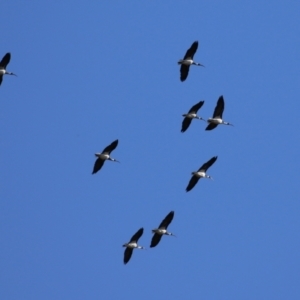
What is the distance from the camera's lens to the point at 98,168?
5188 centimetres

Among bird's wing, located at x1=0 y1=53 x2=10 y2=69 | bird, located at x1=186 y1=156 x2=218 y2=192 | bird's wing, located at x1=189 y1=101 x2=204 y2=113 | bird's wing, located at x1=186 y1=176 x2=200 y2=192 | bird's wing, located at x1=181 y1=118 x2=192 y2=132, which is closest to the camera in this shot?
bird's wing, located at x1=0 y1=53 x2=10 y2=69

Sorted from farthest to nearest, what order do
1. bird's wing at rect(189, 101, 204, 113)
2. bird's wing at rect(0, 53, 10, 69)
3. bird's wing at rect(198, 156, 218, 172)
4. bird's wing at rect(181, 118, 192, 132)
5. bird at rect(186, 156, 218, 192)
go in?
bird's wing at rect(198, 156, 218, 172), bird at rect(186, 156, 218, 192), bird's wing at rect(189, 101, 204, 113), bird's wing at rect(181, 118, 192, 132), bird's wing at rect(0, 53, 10, 69)

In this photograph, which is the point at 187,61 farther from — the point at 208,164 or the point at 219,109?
the point at 208,164

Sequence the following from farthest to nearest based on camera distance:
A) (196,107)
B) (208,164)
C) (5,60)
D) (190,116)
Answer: (208,164) → (196,107) → (190,116) → (5,60)

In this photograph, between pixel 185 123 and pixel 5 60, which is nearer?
pixel 5 60

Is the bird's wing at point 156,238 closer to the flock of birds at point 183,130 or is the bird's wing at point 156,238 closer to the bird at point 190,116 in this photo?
the flock of birds at point 183,130

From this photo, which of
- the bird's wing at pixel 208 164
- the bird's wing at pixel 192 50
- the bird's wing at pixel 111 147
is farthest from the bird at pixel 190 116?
the bird's wing at pixel 111 147

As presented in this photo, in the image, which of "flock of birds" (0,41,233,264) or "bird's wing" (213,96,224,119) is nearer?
"flock of birds" (0,41,233,264)

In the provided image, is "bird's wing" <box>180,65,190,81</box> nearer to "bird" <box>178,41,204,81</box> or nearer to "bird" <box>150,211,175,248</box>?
"bird" <box>178,41,204,81</box>

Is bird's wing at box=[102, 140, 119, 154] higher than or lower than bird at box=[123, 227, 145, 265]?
higher

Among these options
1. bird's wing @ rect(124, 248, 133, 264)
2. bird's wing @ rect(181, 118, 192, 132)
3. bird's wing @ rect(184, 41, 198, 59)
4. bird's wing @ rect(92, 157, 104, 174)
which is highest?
bird's wing @ rect(184, 41, 198, 59)

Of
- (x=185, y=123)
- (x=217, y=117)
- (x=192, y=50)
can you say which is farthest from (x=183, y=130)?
(x=192, y=50)

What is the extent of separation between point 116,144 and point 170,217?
364 cm

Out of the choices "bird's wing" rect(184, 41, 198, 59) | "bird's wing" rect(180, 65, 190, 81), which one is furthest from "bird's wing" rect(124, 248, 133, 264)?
"bird's wing" rect(184, 41, 198, 59)
